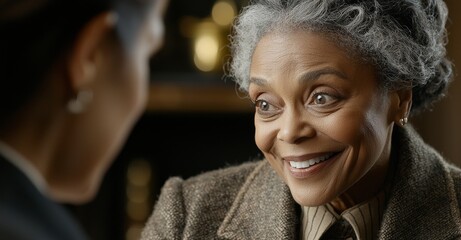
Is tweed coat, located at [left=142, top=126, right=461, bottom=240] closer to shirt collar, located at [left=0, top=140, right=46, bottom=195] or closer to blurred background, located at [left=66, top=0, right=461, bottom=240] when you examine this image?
shirt collar, located at [left=0, top=140, right=46, bottom=195]

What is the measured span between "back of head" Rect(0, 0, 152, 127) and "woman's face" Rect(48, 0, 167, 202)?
0.07 m

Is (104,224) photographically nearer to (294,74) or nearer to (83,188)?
(294,74)

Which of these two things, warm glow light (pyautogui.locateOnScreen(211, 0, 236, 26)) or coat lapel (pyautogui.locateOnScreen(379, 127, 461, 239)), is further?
warm glow light (pyautogui.locateOnScreen(211, 0, 236, 26))

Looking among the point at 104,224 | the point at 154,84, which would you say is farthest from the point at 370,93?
the point at 104,224

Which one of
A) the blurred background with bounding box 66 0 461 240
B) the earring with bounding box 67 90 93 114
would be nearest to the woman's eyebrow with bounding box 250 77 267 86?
the earring with bounding box 67 90 93 114

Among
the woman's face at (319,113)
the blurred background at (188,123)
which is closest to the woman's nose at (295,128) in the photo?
the woman's face at (319,113)

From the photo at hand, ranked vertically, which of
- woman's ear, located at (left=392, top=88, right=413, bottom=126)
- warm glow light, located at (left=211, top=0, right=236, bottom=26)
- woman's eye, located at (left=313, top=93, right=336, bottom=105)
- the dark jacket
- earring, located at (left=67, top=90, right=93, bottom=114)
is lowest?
warm glow light, located at (left=211, top=0, right=236, bottom=26)

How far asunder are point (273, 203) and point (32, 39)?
1.23 meters

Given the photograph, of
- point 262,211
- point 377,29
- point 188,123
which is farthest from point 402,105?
point 188,123

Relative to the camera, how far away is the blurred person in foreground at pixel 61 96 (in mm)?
1223

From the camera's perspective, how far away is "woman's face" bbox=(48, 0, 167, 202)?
1.33 m

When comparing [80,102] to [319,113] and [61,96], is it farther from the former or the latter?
[319,113]

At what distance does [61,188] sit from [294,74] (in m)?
0.85

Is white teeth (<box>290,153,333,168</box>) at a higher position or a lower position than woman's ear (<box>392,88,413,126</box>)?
lower
